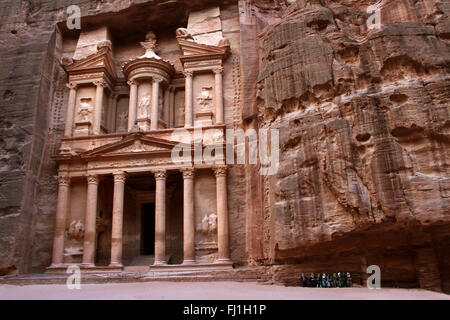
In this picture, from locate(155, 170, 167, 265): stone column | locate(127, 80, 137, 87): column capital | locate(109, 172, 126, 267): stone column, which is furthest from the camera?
locate(127, 80, 137, 87): column capital

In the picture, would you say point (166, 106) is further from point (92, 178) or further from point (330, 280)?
point (330, 280)

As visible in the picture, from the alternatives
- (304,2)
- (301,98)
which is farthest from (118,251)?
(304,2)

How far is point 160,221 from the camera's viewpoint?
1641 centimetres

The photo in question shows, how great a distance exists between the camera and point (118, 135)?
59.3ft

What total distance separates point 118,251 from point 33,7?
14.4m

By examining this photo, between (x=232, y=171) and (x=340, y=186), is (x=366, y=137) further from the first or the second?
(x=232, y=171)

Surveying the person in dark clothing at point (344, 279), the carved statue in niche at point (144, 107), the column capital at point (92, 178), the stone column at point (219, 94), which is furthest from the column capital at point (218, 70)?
the person in dark clothing at point (344, 279)

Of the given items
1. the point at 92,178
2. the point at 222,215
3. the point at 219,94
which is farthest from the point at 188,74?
the point at 222,215

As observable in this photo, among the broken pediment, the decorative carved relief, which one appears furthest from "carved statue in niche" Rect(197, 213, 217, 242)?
the broken pediment

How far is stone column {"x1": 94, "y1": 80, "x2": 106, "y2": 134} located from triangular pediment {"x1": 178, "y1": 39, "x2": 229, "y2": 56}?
4369 mm

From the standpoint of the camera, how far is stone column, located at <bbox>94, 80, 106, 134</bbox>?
18828 millimetres

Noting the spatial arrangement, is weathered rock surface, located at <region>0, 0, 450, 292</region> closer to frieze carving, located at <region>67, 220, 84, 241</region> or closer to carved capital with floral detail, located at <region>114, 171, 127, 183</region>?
frieze carving, located at <region>67, 220, 84, 241</region>

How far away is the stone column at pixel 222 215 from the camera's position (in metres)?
15.6

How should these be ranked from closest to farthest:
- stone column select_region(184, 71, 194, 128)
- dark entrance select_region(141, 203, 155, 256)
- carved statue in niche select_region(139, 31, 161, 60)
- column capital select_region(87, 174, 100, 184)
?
column capital select_region(87, 174, 100, 184) < stone column select_region(184, 71, 194, 128) < dark entrance select_region(141, 203, 155, 256) < carved statue in niche select_region(139, 31, 161, 60)
